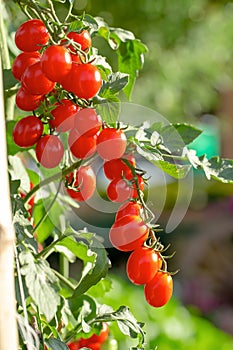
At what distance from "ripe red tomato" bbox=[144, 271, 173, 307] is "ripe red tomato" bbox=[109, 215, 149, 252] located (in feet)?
0.14

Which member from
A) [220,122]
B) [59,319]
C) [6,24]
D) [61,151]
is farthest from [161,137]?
[220,122]

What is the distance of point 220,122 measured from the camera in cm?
719

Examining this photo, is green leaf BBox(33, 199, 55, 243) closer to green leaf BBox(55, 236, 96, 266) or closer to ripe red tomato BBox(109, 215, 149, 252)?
green leaf BBox(55, 236, 96, 266)

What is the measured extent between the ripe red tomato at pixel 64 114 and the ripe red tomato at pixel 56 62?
0.03m

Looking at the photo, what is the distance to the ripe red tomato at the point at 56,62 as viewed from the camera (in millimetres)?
712

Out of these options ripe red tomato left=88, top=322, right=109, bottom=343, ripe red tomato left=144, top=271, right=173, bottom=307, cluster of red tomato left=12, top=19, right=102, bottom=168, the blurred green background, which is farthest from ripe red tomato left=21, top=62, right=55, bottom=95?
the blurred green background

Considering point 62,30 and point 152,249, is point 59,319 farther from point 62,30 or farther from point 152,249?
point 62,30

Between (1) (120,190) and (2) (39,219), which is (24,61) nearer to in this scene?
(1) (120,190)

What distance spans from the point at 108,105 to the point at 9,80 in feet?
0.64

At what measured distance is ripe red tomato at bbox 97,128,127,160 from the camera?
74cm

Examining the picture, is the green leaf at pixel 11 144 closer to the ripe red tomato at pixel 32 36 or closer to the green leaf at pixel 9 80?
the green leaf at pixel 9 80

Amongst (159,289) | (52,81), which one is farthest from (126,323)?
(52,81)

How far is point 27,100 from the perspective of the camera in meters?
0.79

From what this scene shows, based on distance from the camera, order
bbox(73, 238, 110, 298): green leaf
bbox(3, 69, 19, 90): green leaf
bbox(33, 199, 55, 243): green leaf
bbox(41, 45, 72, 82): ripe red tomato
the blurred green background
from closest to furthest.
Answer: bbox(41, 45, 72, 82): ripe red tomato, bbox(73, 238, 110, 298): green leaf, bbox(3, 69, 19, 90): green leaf, bbox(33, 199, 55, 243): green leaf, the blurred green background
